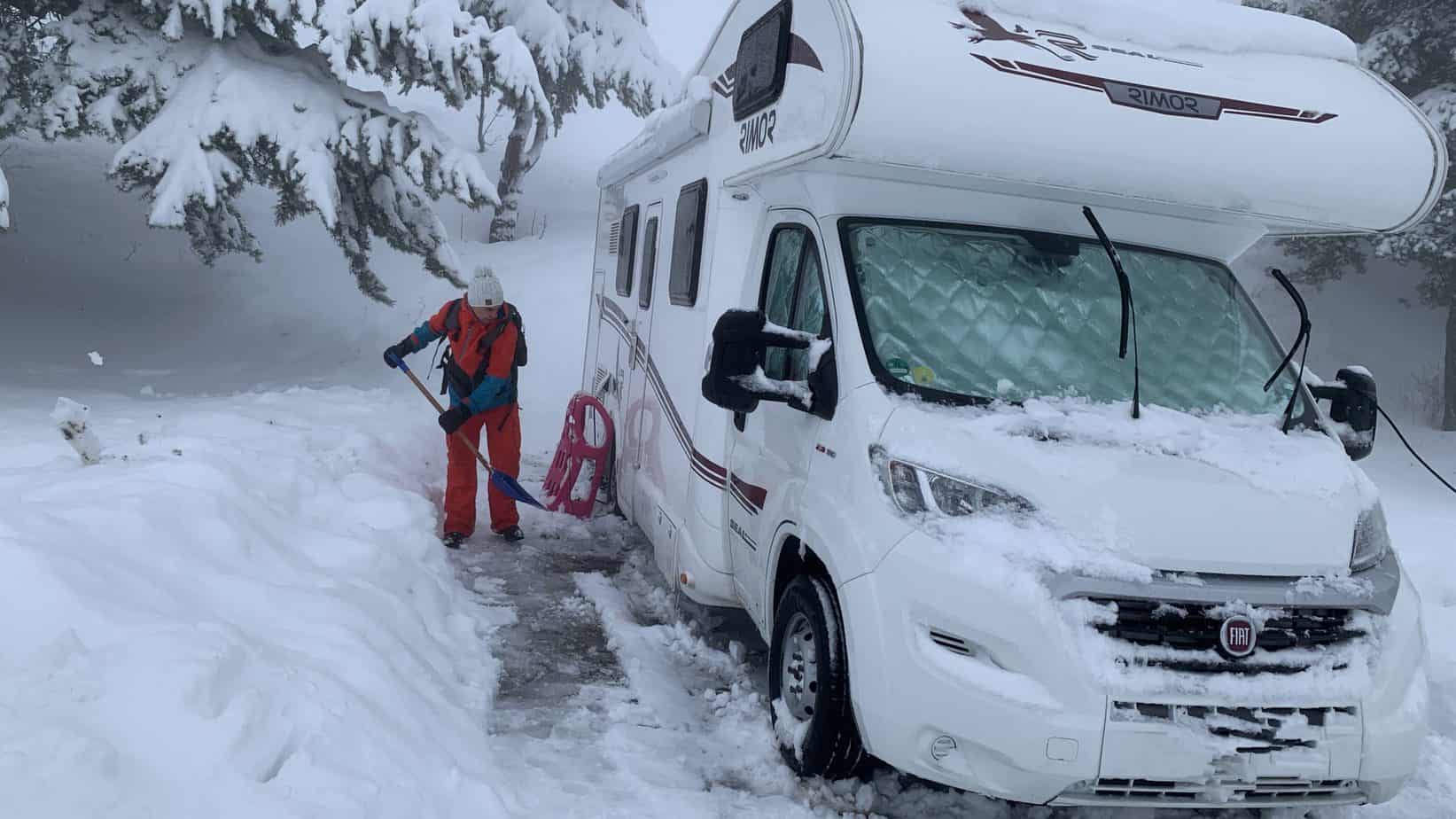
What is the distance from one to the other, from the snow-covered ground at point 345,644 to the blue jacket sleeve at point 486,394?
72 centimetres

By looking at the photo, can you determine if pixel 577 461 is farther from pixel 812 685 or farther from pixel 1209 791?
pixel 1209 791

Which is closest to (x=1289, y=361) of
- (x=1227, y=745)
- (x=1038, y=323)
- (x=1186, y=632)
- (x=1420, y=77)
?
(x=1038, y=323)

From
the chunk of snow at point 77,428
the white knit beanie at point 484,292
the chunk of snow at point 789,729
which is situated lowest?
the chunk of snow at point 789,729

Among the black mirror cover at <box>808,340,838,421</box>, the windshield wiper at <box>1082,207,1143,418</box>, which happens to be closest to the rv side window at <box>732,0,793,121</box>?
the black mirror cover at <box>808,340,838,421</box>

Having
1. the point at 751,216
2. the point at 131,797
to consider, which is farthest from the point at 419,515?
the point at 131,797

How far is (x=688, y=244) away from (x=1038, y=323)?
2324 mm

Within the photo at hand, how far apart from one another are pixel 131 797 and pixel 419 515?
12.9 feet

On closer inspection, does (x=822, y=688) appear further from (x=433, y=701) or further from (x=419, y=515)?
(x=419, y=515)

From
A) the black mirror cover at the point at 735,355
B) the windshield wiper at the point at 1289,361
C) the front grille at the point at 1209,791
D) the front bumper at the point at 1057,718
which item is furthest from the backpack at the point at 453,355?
the front grille at the point at 1209,791

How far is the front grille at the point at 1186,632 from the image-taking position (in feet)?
10.3

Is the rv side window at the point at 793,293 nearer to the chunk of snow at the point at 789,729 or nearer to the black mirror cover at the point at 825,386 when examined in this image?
the black mirror cover at the point at 825,386

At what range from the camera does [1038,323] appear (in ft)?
13.0

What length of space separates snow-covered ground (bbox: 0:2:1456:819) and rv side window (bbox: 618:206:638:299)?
1.80m

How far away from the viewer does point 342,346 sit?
13953 millimetres
